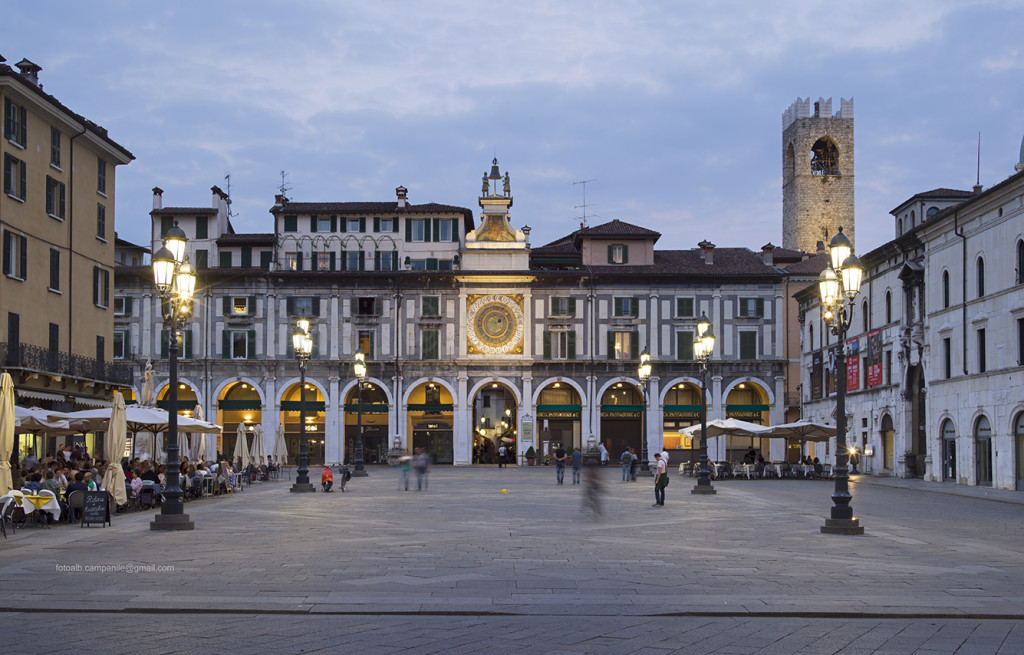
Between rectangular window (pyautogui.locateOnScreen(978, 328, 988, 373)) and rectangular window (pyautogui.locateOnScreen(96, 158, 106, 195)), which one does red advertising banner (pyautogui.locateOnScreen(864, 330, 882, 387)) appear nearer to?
rectangular window (pyautogui.locateOnScreen(978, 328, 988, 373))

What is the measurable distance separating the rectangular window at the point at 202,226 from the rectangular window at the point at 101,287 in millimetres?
24642

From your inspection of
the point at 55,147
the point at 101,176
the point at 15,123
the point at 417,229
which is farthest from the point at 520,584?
the point at 417,229

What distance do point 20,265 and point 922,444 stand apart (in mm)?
40062

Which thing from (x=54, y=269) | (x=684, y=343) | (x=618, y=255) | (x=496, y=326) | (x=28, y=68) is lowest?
(x=684, y=343)

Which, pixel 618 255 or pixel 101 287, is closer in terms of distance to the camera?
pixel 101 287

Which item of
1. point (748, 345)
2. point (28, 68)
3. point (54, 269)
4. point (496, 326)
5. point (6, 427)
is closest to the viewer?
Answer: point (6, 427)

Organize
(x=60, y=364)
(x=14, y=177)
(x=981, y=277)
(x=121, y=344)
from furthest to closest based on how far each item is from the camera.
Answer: (x=121, y=344)
(x=981, y=277)
(x=60, y=364)
(x=14, y=177)

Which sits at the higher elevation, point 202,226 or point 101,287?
point 202,226

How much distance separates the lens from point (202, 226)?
71.8 m

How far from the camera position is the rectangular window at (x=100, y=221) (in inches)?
1811

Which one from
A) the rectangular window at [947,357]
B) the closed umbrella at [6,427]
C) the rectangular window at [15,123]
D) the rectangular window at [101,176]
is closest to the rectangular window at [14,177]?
the rectangular window at [15,123]

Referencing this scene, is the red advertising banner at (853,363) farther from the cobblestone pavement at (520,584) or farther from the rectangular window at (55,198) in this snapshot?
the rectangular window at (55,198)

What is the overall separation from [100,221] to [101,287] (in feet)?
9.37

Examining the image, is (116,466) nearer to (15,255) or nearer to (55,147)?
(15,255)
